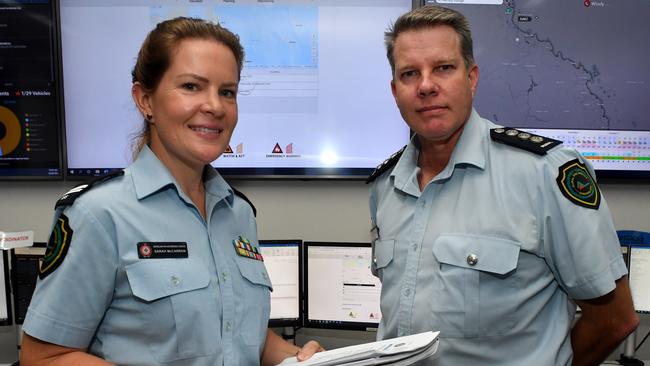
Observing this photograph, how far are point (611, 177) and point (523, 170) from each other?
1289 millimetres

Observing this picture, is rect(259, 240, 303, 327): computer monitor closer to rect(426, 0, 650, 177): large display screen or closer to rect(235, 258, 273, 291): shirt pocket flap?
rect(235, 258, 273, 291): shirt pocket flap

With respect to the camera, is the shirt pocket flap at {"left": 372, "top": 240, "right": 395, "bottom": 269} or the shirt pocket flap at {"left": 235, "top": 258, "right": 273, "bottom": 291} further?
the shirt pocket flap at {"left": 372, "top": 240, "right": 395, "bottom": 269}

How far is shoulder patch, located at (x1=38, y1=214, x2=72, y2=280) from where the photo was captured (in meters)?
0.94

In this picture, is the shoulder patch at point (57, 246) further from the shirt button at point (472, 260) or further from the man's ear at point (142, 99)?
the shirt button at point (472, 260)

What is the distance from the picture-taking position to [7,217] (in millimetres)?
2330

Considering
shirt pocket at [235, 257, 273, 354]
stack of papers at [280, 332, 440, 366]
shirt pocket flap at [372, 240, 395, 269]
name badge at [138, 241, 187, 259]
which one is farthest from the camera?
shirt pocket flap at [372, 240, 395, 269]

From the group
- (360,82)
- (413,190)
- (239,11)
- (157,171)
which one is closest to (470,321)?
(413,190)

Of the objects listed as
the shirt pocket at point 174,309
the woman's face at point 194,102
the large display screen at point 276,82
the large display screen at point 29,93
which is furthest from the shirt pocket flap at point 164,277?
the large display screen at point 29,93

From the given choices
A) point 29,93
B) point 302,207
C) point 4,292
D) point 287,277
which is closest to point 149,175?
point 287,277

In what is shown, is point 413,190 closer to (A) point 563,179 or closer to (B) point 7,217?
(A) point 563,179

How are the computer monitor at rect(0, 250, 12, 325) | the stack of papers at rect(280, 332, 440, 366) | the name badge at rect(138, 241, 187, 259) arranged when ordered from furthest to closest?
1. the computer monitor at rect(0, 250, 12, 325)
2. the name badge at rect(138, 241, 187, 259)
3. the stack of papers at rect(280, 332, 440, 366)

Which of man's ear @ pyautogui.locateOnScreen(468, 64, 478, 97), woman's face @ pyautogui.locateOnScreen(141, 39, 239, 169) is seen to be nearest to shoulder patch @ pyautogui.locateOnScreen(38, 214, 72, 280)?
woman's face @ pyautogui.locateOnScreen(141, 39, 239, 169)

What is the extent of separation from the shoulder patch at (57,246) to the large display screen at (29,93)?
1454 mm

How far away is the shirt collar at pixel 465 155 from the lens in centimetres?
123
